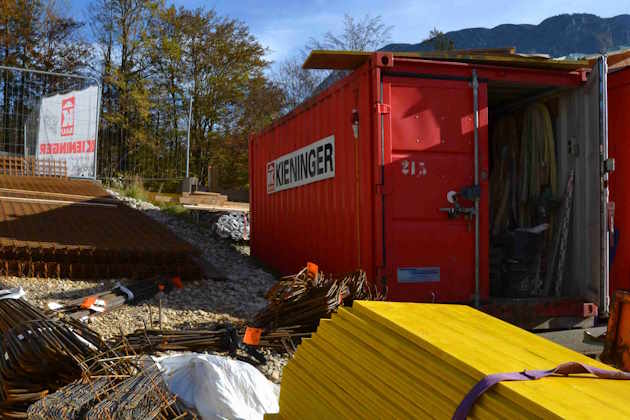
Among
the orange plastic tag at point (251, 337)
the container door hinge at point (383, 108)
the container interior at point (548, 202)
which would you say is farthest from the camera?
the container interior at point (548, 202)

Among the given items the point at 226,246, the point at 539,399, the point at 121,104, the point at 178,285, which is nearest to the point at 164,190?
the point at 121,104

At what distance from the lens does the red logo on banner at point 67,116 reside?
583 inches

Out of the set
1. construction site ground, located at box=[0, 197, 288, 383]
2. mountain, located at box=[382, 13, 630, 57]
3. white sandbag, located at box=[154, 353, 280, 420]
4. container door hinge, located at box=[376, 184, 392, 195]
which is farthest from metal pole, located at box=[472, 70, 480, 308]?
mountain, located at box=[382, 13, 630, 57]

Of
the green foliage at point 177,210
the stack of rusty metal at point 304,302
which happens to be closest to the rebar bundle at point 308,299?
the stack of rusty metal at point 304,302

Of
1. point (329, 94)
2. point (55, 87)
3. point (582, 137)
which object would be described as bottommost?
point (582, 137)

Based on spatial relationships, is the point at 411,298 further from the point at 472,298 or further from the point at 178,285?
the point at 178,285

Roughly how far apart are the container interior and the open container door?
11 mm

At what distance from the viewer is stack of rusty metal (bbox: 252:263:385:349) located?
524 centimetres

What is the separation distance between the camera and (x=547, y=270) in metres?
6.59

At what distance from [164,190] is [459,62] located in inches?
607

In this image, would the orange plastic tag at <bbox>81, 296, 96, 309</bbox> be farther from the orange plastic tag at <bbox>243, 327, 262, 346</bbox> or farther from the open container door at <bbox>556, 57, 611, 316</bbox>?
the open container door at <bbox>556, 57, 611, 316</bbox>

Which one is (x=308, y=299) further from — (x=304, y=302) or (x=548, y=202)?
(x=548, y=202)

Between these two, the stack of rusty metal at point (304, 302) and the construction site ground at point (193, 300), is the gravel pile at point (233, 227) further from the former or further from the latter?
→ the stack of rusty metal at point (304, 302)

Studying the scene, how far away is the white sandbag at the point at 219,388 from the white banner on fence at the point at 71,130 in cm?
1204
